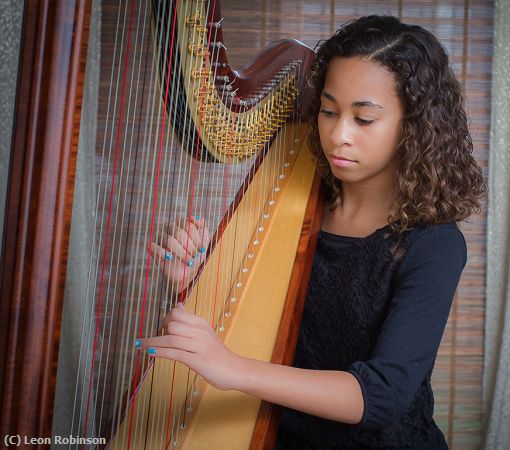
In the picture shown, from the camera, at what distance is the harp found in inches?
22.7

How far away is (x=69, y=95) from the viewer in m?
0.59

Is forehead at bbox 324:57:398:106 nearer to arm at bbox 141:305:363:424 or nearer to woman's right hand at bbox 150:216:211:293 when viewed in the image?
woman's right hand at bbox 150:216:211:293

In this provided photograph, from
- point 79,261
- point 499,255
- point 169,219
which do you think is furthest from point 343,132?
point 499,255

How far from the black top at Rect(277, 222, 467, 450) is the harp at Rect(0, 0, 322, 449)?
0.09 meters

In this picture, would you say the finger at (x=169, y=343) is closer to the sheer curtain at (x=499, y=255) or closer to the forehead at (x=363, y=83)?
the forehead at (x=363, y=83)

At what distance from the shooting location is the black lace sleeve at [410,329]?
1.05 meters

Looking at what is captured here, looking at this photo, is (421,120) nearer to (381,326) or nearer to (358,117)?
(358,117)

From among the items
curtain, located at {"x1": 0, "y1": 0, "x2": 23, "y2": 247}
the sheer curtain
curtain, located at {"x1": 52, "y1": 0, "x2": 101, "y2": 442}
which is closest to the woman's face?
curtain, located at {"x1": 0, "y1": 0, "x2": 23, "y2": 247}

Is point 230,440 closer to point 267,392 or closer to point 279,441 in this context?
point 267,392

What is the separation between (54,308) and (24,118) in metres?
0.17

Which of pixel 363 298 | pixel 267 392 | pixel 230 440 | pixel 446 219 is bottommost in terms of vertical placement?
pixel 230 440

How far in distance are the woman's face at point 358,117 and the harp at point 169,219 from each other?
0.20m

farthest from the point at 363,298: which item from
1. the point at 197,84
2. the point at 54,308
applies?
the point at 54,308

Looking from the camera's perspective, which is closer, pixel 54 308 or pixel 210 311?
pixel 54 308
